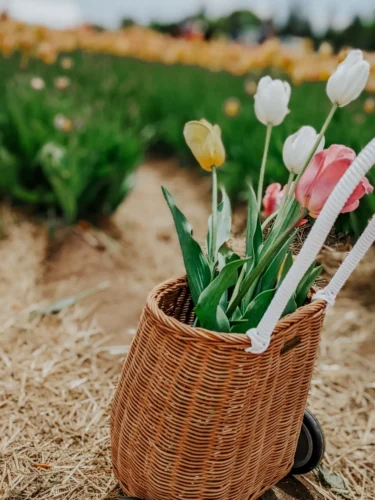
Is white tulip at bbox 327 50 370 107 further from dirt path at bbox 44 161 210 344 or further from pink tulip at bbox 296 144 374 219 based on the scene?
dirt path at bbox 44 161 210 344

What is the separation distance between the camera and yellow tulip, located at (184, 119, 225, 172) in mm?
1169

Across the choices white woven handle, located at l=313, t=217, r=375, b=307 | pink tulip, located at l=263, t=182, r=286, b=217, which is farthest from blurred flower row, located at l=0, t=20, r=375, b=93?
white woven handle, located at l=313, t=217, r=375, b=307

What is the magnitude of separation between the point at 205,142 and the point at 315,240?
338 millimetres

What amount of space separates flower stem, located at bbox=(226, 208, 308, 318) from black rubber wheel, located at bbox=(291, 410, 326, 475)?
0.45 metres

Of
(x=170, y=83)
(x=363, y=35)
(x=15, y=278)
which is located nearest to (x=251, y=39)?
(x=363, y=35)

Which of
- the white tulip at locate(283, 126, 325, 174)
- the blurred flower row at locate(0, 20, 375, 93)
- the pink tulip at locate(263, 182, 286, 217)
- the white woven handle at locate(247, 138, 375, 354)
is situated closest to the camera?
the white woven handle at locate(247, 138, 375, 354)

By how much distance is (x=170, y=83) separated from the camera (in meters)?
5.79

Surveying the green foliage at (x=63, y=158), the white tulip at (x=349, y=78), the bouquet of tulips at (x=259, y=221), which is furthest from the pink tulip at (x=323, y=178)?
the green foliage at (x=63, y=158)

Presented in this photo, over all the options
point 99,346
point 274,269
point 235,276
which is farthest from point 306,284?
point 99,346

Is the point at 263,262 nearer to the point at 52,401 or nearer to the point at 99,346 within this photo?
the point at 52,401

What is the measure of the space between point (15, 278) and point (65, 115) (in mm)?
1052

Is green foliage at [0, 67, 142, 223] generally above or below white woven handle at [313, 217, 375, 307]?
below

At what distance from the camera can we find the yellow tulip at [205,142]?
1.17 m

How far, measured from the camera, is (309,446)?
1484 millimetres
